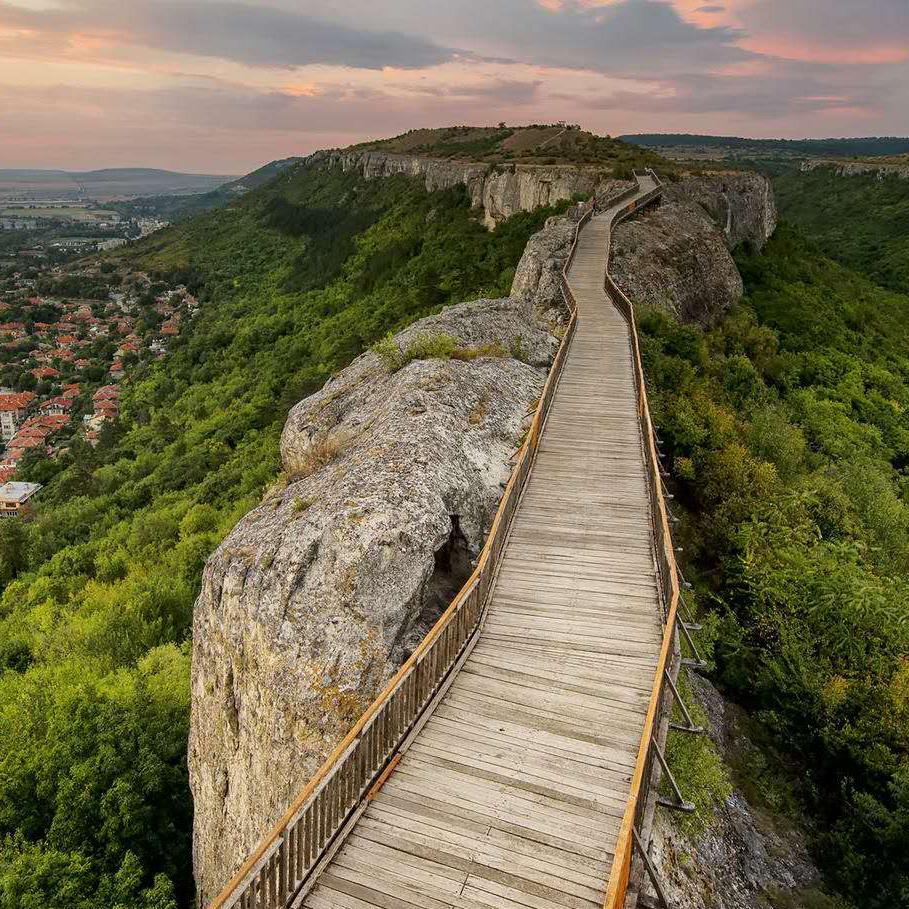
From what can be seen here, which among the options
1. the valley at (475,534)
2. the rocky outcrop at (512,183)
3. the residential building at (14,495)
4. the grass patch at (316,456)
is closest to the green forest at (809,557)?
the valley at (475,534)

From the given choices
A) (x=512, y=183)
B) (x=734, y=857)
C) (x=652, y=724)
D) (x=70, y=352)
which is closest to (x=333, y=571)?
(x=652, y=724)

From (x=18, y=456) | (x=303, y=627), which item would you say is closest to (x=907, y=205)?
(x=303, y=627)

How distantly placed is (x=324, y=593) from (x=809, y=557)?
11.8 metres

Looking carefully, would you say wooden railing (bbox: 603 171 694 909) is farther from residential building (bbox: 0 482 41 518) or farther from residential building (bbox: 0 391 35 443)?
residential building (bbox: 0 391 35 443)

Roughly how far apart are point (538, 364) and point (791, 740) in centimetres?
1124

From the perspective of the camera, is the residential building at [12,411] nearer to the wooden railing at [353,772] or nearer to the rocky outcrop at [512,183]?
the rocky outcrop at [512,183]

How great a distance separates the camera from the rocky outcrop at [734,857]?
297 inches

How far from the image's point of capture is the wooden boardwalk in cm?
624

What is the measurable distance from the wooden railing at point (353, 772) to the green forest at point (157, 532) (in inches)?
265

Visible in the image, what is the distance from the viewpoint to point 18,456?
3716 inches

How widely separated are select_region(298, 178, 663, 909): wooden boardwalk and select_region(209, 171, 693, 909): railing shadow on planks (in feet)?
0.56

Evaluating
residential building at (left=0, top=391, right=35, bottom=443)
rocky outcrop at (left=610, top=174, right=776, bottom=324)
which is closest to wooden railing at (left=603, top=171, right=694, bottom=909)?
rocky outcrop at (left=610, top=174, right=776, bottom=324)

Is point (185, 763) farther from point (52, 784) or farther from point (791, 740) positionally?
point (791, 740)

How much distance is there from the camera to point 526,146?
79312mm
